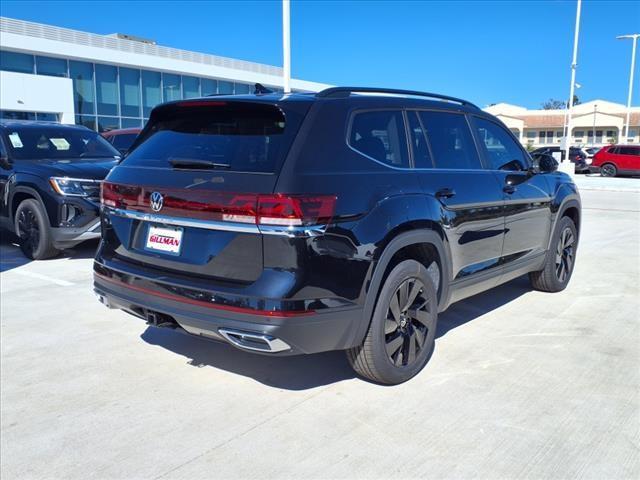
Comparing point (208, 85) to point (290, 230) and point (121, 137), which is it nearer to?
point (121, 137)

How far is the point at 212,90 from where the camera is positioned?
35625mm

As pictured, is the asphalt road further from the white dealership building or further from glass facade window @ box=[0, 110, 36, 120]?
the white dealership building

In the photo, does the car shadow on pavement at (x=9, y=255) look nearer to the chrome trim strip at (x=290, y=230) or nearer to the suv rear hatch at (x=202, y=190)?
the suv rear hatch at (x=202, y=190)

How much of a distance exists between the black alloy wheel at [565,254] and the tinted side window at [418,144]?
255 cm

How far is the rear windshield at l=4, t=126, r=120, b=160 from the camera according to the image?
307 inches

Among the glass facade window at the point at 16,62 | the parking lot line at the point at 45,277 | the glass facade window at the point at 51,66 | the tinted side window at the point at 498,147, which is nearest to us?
the tinted side window at the point at 498,147

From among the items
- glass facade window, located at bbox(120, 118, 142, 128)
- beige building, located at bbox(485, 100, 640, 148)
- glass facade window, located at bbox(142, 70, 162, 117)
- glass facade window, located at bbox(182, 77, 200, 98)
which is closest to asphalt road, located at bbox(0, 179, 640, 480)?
glass facade window, located at bbox(120, 118, 142, 128)

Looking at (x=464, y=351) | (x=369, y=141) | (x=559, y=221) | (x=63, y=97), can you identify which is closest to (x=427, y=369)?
(x=464, y=351)

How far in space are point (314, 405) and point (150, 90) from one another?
31677mm

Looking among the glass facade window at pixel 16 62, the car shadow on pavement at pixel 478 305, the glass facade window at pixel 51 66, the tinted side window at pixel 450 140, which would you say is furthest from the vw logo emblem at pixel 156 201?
the glass facade window at pixel 51 66

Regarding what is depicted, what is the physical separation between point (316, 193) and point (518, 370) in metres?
2.03

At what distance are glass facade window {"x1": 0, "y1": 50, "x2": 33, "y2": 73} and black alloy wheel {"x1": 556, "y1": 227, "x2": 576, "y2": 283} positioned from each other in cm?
2715

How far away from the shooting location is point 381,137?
12.0ft

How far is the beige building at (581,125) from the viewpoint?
6906 cm
